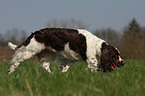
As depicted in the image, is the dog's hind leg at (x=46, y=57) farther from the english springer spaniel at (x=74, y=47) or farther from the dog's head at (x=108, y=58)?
the dog's head at (x=108, y=58)

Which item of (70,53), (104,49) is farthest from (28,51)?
(104,49)

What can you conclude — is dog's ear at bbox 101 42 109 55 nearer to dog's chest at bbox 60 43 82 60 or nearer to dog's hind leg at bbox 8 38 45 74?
dog's chest at bbox 60 43 82 60

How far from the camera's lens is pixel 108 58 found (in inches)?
148

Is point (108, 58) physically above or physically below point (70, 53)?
below

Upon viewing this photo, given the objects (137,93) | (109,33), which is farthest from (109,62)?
(109,33)

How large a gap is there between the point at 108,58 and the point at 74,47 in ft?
2.51

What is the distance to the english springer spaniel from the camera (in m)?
3.76

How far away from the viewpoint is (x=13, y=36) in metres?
54.4

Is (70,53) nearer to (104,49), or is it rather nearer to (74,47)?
(74,47)

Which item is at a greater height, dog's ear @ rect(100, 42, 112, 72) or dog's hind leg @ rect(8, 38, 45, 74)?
dog's hind leg @ rect(8, 38, 45, 74)

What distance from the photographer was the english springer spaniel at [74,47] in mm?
3764

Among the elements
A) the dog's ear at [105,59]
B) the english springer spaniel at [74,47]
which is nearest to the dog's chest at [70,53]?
the english springer spaniel at [74,47]

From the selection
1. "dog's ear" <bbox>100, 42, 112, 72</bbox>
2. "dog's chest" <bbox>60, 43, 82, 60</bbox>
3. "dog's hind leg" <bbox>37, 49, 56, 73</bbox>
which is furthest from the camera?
"dog's hind leg" <bbox>37, 49, 56, 73</bbox>

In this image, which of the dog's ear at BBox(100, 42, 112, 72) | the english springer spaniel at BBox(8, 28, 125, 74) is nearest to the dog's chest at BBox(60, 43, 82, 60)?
the english springer spaniel at BBox(8, 28, 125, 74)
